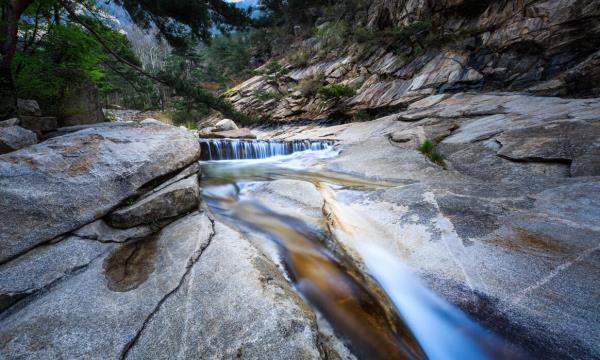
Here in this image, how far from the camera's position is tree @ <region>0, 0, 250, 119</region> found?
3828mm

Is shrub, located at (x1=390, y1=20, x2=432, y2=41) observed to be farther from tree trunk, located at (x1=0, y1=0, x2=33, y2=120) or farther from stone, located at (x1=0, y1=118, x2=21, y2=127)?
stone, located at (x1=0, y1=118, x2=21, y2=127)

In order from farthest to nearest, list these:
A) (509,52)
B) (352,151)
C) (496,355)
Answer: (509,52) < (352,151) < (496,355)

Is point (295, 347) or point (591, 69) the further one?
point (591, 69)

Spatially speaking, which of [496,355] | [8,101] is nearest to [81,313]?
[496,355]

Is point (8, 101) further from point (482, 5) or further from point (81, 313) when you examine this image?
point (482, 5)

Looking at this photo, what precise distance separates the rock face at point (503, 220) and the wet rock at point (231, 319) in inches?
42.0

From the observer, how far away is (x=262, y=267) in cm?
225

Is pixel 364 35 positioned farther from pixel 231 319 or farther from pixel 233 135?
pixel 231 319

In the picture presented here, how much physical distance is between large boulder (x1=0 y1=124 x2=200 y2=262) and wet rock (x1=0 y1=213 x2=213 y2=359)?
0.63m

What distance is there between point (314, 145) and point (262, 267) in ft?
30.0

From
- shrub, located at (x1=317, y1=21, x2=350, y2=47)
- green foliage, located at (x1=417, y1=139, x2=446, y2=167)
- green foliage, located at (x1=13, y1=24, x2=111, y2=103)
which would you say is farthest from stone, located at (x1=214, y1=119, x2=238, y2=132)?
green foliage, located at (x1=417, y1=139, x2=446, y2=167)

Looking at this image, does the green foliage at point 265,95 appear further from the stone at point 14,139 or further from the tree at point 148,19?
the stone at point 14,139

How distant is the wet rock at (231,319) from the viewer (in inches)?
60.1

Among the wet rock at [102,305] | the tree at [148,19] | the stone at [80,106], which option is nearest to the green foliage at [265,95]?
the tree at [148,19]
